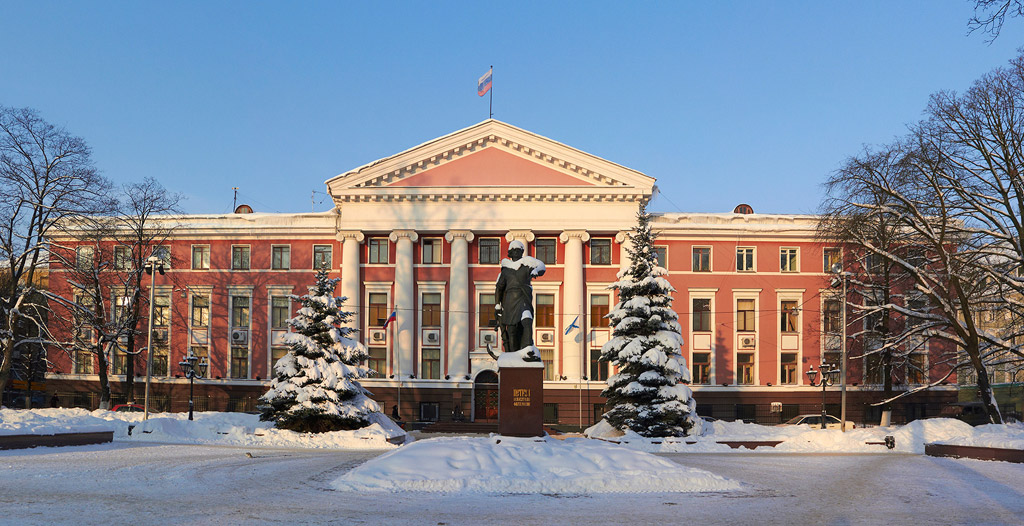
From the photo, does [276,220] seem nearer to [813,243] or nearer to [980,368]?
[813,243]

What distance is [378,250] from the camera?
5169 cm

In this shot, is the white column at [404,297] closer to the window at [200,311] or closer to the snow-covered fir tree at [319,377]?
the window at [200,311]

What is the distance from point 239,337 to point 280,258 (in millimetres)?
5158

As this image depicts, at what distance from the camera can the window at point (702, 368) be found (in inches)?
1998

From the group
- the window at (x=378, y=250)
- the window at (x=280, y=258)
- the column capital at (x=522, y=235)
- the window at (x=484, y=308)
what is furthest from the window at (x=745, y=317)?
the window at (x=280, y=258)

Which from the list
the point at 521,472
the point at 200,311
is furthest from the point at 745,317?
the point at 521,472

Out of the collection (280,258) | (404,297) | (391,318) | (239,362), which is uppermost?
(280,258)

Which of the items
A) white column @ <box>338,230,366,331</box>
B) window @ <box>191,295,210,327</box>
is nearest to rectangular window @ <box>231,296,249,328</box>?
window @ <box>191,295,210,327</box>

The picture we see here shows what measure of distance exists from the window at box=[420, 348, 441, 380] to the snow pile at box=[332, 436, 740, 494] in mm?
32566

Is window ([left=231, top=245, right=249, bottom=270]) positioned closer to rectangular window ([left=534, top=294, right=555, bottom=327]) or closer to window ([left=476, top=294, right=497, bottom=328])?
window ([left=476, top=294, right=497, bottom=328])

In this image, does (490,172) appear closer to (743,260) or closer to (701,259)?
(701,259)

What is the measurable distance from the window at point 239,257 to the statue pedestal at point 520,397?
3702 centimetres

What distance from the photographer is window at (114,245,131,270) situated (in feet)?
165

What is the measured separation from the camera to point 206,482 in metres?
16.9
